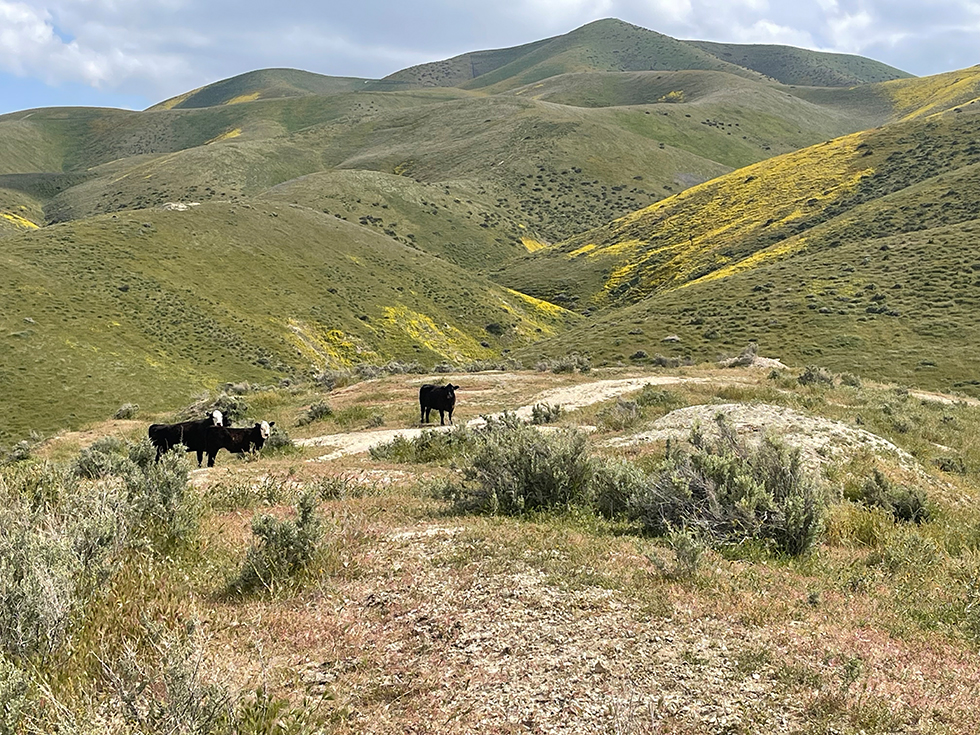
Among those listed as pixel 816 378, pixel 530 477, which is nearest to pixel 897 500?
pixel 530 477

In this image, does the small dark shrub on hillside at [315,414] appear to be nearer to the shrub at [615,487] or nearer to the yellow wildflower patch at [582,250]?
the shrub at [615,487]

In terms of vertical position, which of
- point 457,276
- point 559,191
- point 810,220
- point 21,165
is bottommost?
point 457,276

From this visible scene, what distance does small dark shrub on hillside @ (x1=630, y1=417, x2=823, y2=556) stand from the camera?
6.91 metres

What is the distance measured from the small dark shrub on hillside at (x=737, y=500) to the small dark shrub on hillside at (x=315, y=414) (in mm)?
18419

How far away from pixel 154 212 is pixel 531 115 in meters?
106

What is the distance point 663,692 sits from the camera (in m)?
3.99

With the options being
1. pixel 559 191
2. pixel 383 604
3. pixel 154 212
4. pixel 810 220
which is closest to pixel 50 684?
pixel 383 604


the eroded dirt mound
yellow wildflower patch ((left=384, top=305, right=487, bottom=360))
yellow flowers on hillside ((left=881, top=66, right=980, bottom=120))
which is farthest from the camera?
yellow flowers on hillside ((left=881, top=66, right=980, bottom=120))

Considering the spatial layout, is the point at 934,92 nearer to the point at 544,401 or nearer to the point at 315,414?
the point at 544,401

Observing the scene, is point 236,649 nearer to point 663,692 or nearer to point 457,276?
point 663,692

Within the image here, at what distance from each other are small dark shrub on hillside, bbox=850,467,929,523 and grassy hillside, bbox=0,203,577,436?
37519 millimetres

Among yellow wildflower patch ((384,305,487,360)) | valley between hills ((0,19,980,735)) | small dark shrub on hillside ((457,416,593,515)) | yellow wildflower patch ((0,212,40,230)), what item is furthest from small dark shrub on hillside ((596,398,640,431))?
yellow wildflower patch ((0,212,40,230))

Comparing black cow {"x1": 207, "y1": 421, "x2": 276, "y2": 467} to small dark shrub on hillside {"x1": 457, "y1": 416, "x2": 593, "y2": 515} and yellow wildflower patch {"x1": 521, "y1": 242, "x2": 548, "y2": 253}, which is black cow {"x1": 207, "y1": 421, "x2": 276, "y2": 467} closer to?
small dark shrub on hillside {"x1": 457, "y1": 416, "x2": 593, "y2": 515}

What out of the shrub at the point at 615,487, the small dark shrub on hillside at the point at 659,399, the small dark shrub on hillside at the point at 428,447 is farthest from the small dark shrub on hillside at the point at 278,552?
the small dark shrub on hillside at the point at 659,399
